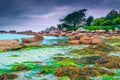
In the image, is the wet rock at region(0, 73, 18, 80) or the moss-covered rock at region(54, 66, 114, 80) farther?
the moss-covered rock at region(54, 66, 114, 80)

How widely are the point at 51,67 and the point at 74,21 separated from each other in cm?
13476

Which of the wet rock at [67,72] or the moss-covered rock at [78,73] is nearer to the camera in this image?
the moss-covered rock at [78,73]

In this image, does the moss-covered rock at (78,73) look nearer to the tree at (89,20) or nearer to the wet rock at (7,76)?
the wet rock at (7,76)

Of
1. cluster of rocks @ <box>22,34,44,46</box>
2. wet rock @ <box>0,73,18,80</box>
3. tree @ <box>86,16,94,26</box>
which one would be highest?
tree @ <box>86,16,94,26</box>

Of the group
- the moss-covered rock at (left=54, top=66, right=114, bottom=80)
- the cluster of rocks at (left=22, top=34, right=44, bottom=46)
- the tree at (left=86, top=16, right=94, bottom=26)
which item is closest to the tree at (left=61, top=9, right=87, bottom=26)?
the tree at (left=86, top=16, right=94, bottom=26)

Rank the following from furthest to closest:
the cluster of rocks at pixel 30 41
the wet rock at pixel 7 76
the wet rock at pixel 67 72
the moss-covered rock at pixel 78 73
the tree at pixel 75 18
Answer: the tree at pixel 75 18 < the cluster of rocks at pixel 30 41 < the wet rock at pixel 67 72 < the moss-covered rock at pixel 78 73 < the wet rock at pixel 7 76

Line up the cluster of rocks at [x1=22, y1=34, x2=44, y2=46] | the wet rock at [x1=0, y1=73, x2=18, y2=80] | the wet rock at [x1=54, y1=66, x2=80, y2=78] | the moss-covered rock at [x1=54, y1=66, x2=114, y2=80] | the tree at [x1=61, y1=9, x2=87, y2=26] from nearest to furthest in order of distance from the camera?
1. the wet rock at [x1=0, y1=73, x2=18, y2=80]
2. the moss-covered rock at [x1=54, y1=66, x2=114, y2=80]
3. the wet rock at [x1=54, y1=66, x2=80, y2=78]
4. the cluster of rocks at [x1=22, y1=34, x2=44, y2=46]
5. the tree at [x1=61, y1=9, x2=87, y2=26]

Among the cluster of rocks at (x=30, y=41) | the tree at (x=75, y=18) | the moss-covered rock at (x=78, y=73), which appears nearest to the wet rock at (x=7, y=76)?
the moss-covered rock at (x=78, y=73)

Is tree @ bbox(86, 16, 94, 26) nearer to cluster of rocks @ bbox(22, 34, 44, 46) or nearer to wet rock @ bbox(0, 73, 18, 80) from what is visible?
cluster of rocks @ bbox(22, 34, 44, 46)

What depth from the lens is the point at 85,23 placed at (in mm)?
158125

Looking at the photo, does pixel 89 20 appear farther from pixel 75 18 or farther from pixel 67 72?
pixel 67 72

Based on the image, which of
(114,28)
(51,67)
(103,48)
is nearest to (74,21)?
(114,28)

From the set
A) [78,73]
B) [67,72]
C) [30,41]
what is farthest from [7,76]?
[30,41]

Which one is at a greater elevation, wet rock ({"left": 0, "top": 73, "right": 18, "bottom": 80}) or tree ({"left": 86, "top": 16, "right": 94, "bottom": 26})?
tree ({"left": 86, "top": 16, "right": 94, "bottom": 26})
